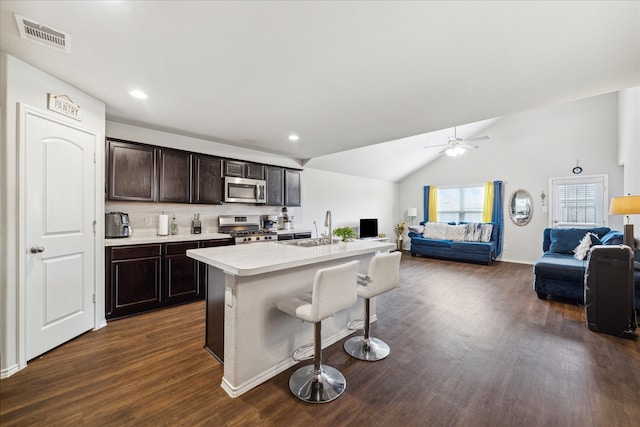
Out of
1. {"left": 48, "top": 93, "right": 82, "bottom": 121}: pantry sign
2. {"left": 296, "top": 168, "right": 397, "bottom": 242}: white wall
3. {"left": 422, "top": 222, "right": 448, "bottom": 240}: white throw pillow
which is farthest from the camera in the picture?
{"left": 422, "top": 222, "right": 448, "bottom": 240}: white throw pillow

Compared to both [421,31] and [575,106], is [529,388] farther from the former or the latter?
[575,106]

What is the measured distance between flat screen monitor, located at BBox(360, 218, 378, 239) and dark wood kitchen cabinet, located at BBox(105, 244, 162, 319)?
5341 mm

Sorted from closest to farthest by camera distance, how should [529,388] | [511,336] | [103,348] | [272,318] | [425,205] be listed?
[529,388] < [272,318] < [103,348] < [511,336] < [425,205]

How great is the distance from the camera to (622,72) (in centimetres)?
221

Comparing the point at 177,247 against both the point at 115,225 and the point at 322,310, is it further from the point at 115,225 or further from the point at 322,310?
the point at 322,310

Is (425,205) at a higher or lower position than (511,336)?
higher

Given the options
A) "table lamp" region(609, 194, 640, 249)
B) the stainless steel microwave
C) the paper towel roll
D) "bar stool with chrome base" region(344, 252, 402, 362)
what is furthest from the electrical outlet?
"table lamp" region(609, 194, 640, 249)

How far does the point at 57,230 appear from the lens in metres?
2.43

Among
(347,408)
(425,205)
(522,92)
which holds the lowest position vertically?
(347,408)

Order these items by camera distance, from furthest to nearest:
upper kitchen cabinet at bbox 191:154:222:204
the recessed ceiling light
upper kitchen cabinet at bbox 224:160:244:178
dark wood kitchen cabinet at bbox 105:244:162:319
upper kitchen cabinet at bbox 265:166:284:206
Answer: upper kitchen cabinet at bbox 265:166:284:206 < upper kitchen cabinet at bbox 224:160:244:178 < upper kitchen cabinet at bbox 191:154:222:204 < dark wood kitchen cabinet at bbox 105:244:162:319 < the recessed ceiling light

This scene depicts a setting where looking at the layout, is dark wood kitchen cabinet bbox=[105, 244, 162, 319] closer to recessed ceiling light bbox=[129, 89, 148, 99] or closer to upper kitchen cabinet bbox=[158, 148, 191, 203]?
upper kitchen cabinet bbox=[158, 148, 191, 203]

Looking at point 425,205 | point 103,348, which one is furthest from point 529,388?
point 425,205

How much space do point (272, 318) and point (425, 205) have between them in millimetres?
7415

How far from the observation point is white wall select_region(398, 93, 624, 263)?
5.75m
